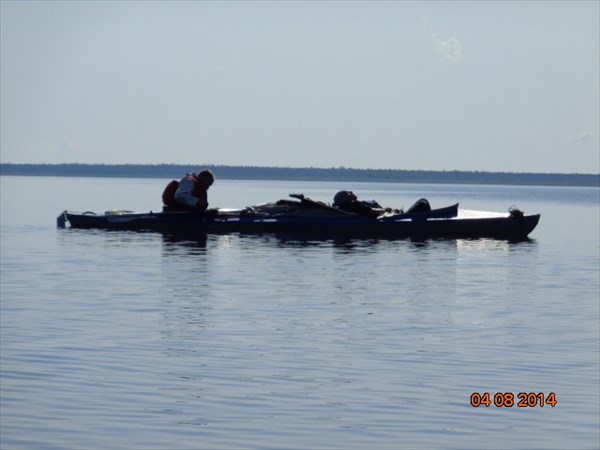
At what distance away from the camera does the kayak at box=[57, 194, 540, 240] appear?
160ft

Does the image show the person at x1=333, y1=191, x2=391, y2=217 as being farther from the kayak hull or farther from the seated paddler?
the seated paddler

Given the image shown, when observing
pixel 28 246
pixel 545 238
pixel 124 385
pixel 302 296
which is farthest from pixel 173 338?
pixel 545 238

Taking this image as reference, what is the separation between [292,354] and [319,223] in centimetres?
2942

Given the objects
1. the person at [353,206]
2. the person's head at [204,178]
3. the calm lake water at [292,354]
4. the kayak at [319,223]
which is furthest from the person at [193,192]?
the calm lake water at [292,354]

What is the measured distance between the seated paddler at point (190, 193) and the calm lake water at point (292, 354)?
1080 centimetres

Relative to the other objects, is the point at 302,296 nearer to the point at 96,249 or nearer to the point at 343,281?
the point at 343,281

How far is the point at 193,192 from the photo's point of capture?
49.0 meters

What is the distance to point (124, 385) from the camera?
16.5 meters

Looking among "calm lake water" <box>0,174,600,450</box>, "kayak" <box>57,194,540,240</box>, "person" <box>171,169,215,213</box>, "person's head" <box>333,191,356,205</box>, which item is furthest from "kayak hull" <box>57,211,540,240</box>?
"calm lake water" <box>0,174,600,450</box>

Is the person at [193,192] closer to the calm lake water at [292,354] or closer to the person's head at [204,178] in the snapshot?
the person's head at [204,178]

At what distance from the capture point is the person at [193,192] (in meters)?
48.7

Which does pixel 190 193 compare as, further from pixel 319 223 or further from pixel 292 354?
pixel 292 354

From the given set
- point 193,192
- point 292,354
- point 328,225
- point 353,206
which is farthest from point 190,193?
point 292,354

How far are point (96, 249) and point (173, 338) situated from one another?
22.7 meters
